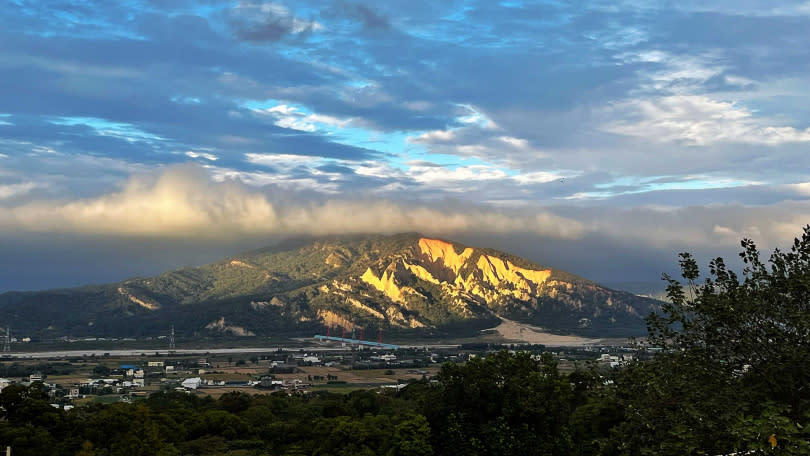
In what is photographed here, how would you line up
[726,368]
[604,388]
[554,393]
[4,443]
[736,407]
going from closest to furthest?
[736,407] → [726,368] → [604,388] → [554,393] → [4,443]

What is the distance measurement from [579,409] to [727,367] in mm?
49081

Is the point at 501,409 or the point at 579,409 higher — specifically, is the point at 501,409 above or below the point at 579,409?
above

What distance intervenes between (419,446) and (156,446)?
2474 cm

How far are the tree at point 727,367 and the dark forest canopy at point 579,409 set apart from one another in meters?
0.05

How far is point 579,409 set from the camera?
246ft

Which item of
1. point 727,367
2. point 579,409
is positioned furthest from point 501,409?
point 727,367

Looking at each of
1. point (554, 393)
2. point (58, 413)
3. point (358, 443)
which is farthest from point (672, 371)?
point (58, 413)

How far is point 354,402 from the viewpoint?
11600 centimetres

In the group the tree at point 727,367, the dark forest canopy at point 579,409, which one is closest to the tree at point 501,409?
the dark forest canopy at point 579,409

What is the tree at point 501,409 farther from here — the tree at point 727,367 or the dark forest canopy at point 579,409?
the tree at point 727,367

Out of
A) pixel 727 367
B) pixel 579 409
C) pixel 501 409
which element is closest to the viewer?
pixel 727 367

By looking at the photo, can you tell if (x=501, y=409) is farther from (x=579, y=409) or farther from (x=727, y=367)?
(x=727, y=367)

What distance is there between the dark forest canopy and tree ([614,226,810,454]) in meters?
0.05

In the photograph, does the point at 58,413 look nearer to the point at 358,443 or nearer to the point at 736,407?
the point at 358,443
